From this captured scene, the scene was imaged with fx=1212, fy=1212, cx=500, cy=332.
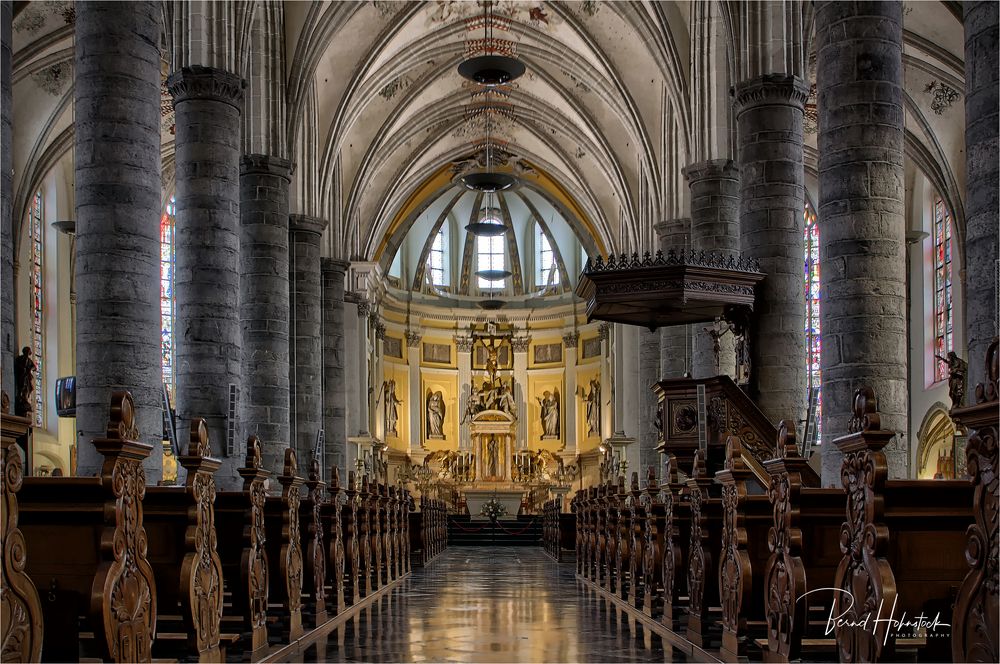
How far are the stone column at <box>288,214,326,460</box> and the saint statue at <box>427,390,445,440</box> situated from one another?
21.3 meters

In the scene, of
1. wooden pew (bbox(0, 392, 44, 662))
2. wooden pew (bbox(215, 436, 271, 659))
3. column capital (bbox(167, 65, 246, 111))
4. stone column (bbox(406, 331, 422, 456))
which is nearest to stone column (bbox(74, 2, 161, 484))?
wooden pew (bbox(215, 436, 271, 659))

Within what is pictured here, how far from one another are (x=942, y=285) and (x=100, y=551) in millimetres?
27623

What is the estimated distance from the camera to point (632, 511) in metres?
13.4

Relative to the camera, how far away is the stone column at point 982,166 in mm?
10180

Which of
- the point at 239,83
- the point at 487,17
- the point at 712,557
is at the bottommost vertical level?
the point at 712,557

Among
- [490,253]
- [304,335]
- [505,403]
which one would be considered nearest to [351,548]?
[304,335]

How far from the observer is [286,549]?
9.80m

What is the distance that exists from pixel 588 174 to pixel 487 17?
928 centimetres

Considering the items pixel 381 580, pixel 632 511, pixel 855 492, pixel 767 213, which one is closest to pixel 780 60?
pixel 767 213

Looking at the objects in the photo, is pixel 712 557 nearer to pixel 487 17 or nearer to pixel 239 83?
pixel 239 83

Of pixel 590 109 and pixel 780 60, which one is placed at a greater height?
pixel 590 109

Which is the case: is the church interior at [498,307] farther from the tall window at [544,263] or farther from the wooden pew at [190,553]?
the tall window at [544,263]

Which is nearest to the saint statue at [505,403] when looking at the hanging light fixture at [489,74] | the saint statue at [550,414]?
the saint statue at [550,414]

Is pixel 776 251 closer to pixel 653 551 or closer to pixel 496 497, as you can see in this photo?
pixel 653 551
